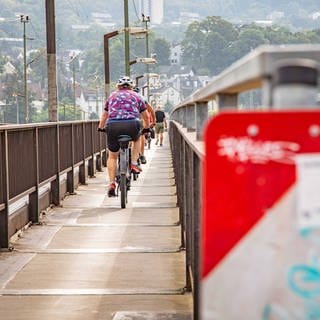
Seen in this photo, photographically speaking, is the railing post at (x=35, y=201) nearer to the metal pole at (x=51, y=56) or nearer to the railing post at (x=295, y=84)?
the railing post at (x=295, y=84)

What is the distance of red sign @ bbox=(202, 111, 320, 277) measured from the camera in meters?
2.14

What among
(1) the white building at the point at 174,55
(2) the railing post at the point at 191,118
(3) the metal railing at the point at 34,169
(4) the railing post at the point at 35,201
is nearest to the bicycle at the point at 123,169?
(3) the metal railing at the point at 34,169

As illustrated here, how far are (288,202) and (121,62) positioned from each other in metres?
93.2

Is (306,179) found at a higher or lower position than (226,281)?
higher

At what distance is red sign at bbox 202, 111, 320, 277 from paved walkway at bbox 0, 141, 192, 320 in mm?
4176

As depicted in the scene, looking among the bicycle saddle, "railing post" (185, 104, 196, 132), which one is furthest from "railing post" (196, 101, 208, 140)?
the bicycle saddle

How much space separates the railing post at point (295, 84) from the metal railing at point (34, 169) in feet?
24.1

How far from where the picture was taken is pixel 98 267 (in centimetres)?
841

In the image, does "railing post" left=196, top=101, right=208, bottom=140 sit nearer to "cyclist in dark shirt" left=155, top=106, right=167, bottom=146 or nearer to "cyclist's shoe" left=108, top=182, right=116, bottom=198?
"cyclist's shoe" left=108, top=182, right=116, bottom=198

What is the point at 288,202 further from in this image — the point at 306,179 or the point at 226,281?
the point at 226,281

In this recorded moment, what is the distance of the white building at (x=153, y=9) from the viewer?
15112 cm

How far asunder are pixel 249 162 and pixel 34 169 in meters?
9.68

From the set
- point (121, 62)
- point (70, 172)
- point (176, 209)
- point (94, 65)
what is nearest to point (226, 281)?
point (176, 209)

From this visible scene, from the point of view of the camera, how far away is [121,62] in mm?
94688
